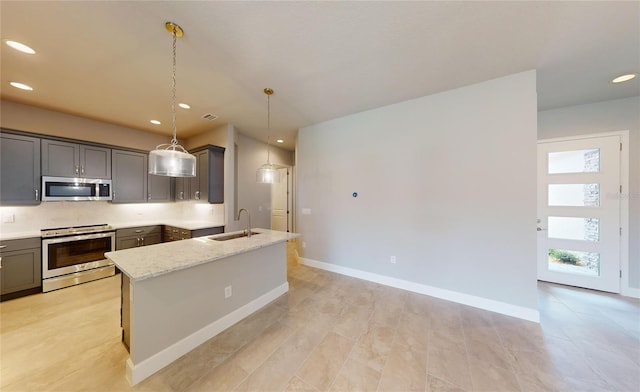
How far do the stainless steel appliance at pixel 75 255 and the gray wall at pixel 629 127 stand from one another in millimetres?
7871

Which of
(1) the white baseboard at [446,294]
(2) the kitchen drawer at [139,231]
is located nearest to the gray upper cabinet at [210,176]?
(2) the kitchen drawer at [139,231]

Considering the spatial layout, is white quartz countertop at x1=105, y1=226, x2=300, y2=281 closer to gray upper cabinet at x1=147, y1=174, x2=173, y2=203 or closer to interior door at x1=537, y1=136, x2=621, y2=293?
gray upper cabinet at x1=147, y1=174, x2=173, y2=203

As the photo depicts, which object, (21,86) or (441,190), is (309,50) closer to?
(441,190)

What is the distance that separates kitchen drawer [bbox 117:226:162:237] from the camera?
3.77 meters

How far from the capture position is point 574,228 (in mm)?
3248

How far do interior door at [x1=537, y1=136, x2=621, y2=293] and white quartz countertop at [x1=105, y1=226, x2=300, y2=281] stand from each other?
4.46m

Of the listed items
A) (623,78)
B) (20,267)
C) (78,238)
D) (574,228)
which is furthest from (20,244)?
(574,228)

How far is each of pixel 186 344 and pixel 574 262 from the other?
5.41 metres

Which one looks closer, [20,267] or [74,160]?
[20,267]

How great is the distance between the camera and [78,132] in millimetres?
3613

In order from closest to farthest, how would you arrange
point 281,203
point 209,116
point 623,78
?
point 623,78, point 209,116, point 281,203

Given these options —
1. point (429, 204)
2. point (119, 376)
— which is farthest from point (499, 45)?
point (119, 376)

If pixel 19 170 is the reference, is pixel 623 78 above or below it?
above

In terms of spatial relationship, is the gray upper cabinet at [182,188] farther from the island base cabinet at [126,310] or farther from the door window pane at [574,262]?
the door window pane at [574,262]
